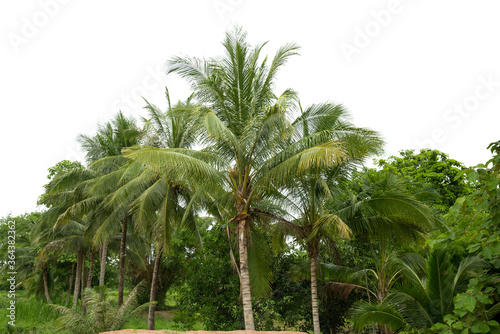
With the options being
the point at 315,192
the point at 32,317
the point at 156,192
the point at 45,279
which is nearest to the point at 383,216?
the point at 315,192

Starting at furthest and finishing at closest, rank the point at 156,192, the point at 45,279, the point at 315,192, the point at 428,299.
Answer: the point at 45,279, the point at 156,192, the point at 315,192, the point at 428,299

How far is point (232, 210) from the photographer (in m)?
11.2

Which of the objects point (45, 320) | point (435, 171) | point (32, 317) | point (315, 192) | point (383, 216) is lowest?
point (45, 320)

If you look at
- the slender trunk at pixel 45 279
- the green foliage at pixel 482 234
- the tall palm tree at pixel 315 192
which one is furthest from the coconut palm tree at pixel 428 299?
the slender trunk at pixel 45 279

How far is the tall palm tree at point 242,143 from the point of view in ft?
27.2

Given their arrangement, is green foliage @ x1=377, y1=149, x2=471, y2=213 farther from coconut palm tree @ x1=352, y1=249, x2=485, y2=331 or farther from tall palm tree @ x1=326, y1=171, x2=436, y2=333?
coconut palm tree @ x1=352, y1=249, x2=485, y2=331

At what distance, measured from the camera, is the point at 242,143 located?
924 cm

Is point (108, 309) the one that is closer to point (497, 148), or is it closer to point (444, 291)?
point (444, 291)

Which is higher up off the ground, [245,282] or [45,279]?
[45,279]

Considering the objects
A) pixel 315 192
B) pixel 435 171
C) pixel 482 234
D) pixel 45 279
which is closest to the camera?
pixel 482 234

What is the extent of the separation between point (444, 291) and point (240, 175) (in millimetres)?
5223

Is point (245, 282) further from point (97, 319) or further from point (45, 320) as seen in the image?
point (45, 320)

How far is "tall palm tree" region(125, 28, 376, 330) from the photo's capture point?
8.30m

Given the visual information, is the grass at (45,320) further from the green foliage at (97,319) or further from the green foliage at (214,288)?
the green foliage at (97,319)
